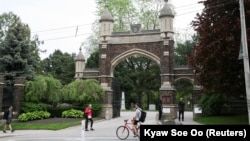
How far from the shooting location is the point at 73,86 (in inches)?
1078

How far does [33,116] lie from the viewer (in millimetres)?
23578

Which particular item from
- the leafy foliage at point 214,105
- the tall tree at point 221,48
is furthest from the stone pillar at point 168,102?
the tall tree at point 221,48

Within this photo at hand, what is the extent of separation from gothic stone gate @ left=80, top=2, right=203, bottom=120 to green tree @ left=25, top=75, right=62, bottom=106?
175 inches

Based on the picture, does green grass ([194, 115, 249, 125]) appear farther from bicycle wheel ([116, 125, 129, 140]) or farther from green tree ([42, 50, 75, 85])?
green tree ([42, 50, 75, 85])

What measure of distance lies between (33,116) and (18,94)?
1.95 metres

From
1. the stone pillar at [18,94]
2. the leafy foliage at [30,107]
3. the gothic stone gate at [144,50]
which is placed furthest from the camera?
the gothic stone gate at [144,50]

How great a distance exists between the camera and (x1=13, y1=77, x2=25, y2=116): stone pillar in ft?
77.4

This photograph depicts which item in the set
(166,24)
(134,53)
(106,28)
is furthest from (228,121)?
(106,28)

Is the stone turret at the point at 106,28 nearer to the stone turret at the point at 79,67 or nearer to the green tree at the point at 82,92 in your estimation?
the stone turret at the point at 79,67

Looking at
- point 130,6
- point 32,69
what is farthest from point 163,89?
point 130,6

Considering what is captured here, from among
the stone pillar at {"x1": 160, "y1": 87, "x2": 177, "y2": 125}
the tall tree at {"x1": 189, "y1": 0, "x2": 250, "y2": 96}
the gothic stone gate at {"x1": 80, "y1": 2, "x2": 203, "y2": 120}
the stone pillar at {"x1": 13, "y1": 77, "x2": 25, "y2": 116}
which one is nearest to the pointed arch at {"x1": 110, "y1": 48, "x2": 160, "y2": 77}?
the gothic stone gate at {"x1": 80, "y1": 2, "x2": 203, "y2": 120}

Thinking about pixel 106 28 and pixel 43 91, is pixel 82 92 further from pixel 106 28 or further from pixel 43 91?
pixel 106 28

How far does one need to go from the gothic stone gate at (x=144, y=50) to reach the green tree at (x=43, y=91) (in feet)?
14.6

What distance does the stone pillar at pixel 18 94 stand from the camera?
77.4ft
